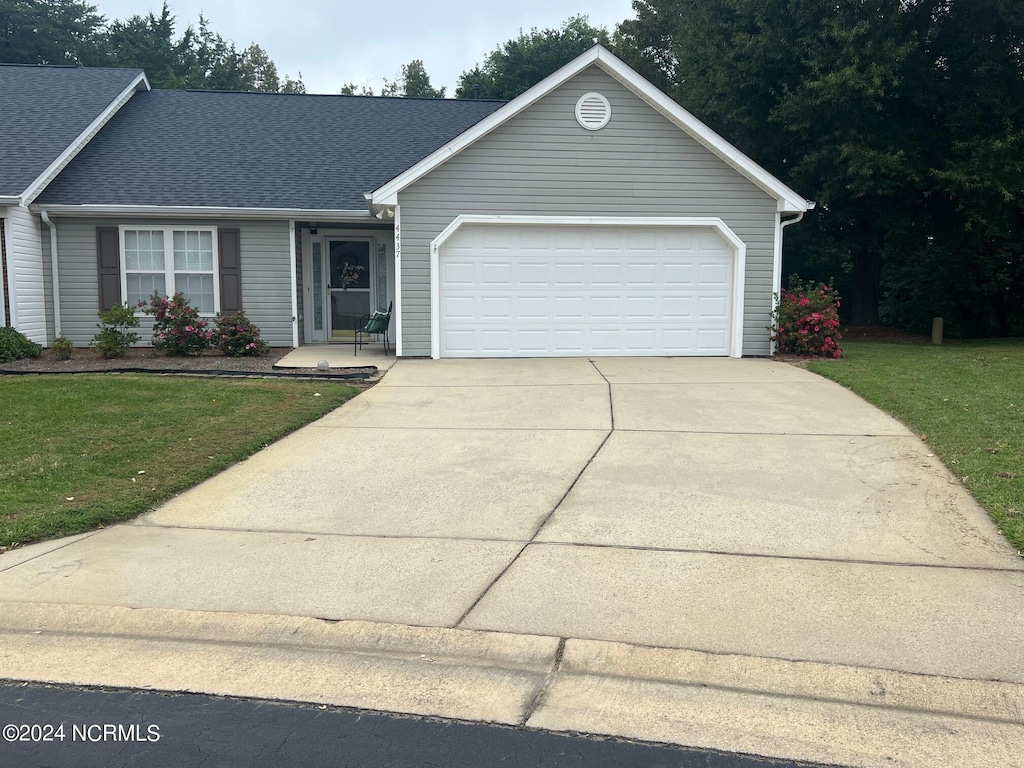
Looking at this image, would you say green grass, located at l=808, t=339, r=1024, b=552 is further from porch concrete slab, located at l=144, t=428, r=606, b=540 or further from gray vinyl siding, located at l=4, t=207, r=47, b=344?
gray vinyl siding, located at l=4, t=207, r=47, b=344

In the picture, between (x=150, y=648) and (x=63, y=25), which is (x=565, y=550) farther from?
(x=63, y=25)

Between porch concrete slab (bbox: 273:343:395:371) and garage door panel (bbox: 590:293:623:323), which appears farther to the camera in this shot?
garage door panel (bbox: 590:293:623:323)

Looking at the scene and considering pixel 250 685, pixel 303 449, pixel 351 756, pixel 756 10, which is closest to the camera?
pixel 351 756

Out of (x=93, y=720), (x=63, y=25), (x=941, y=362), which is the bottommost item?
(x=93, y=720)

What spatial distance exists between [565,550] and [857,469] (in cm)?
325

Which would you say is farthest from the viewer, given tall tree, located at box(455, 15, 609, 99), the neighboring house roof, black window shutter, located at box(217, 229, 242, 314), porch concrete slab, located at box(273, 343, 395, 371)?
tall tree, located at box(455, 15, 609, 99)

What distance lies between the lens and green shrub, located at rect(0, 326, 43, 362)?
13430mm

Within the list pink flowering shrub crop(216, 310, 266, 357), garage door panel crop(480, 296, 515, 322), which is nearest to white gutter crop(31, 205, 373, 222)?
pink flowering shrub crop(216, 310, 266, 357)

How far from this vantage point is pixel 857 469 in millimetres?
7289

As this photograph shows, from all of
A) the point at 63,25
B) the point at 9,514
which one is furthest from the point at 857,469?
the point at 63,25

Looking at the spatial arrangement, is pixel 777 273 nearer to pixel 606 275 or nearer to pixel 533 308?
pixel 606 275

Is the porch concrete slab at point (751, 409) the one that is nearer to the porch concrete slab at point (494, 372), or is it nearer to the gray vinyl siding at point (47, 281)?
the porch concrete slab at point (494, 372)

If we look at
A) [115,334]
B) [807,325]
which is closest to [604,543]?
[807,325]

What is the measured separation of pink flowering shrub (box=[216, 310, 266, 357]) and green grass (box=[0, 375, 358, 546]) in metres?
3.09
